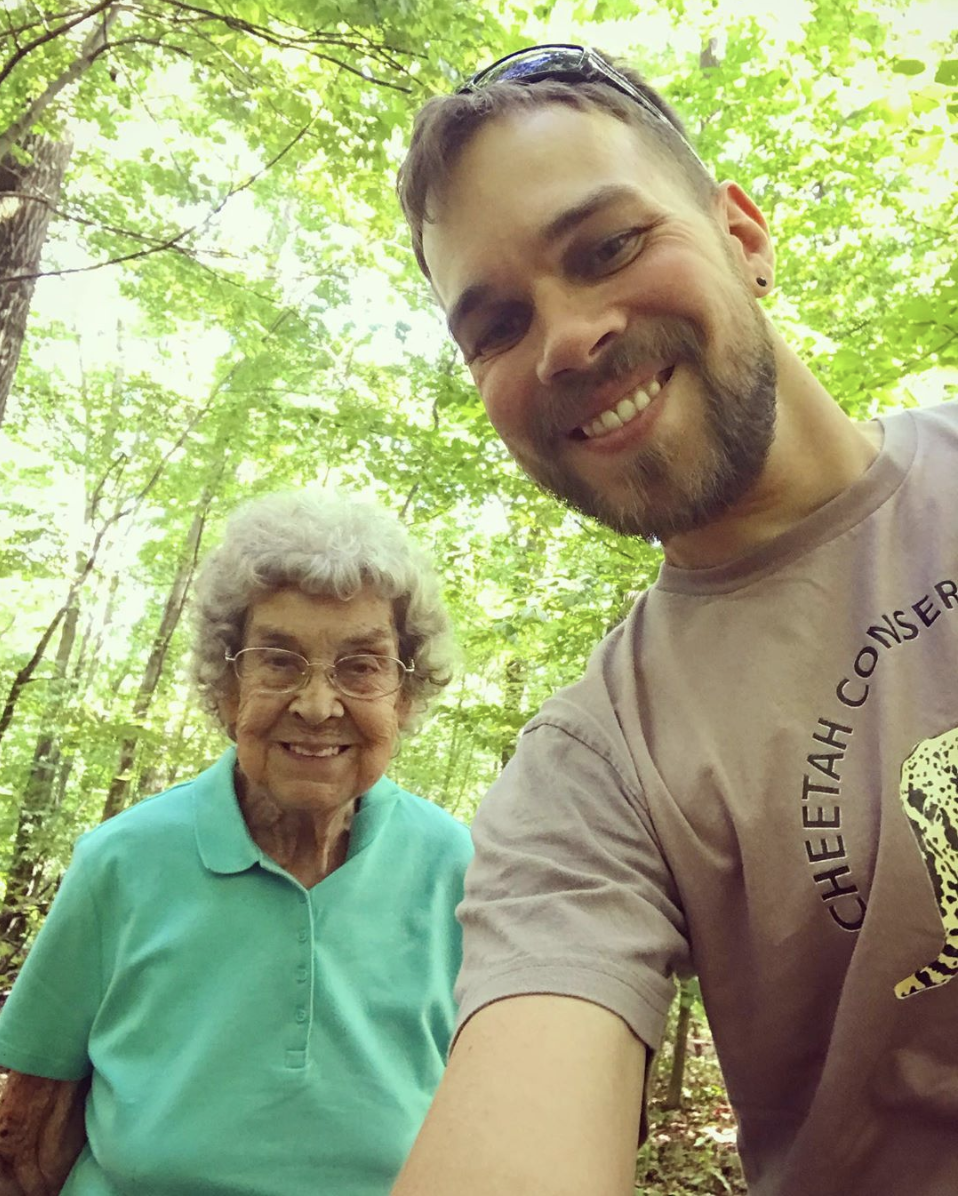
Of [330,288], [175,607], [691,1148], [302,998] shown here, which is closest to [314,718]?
[302,998]

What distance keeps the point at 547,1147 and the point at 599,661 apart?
2.62ft

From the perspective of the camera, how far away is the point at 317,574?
6.82ft

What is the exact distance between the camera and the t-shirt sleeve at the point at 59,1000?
1.76 meters

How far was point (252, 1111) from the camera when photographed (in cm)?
163

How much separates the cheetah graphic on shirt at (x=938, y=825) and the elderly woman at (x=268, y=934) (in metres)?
1.23

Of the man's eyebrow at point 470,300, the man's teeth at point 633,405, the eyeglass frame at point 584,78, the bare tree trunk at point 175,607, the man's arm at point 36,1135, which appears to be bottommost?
the man's arm at point 36,1135

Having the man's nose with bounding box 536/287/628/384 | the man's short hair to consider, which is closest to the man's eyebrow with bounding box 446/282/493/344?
the man's nose with bounding box 536/287/628/384

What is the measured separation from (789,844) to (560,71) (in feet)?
5.01

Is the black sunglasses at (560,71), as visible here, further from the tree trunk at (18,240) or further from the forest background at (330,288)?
the tree trunk at (18,240)

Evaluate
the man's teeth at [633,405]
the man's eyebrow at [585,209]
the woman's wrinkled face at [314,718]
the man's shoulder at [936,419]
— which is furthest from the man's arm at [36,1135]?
the man's shoulder at [936,419]

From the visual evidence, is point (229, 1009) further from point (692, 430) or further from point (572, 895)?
point (692, 430)

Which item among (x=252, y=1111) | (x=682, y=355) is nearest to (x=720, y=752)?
(x=682, y=355)

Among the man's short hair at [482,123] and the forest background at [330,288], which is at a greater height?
the forest background at [330,288]

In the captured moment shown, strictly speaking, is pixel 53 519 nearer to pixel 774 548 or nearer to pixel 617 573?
pixel 617 573
